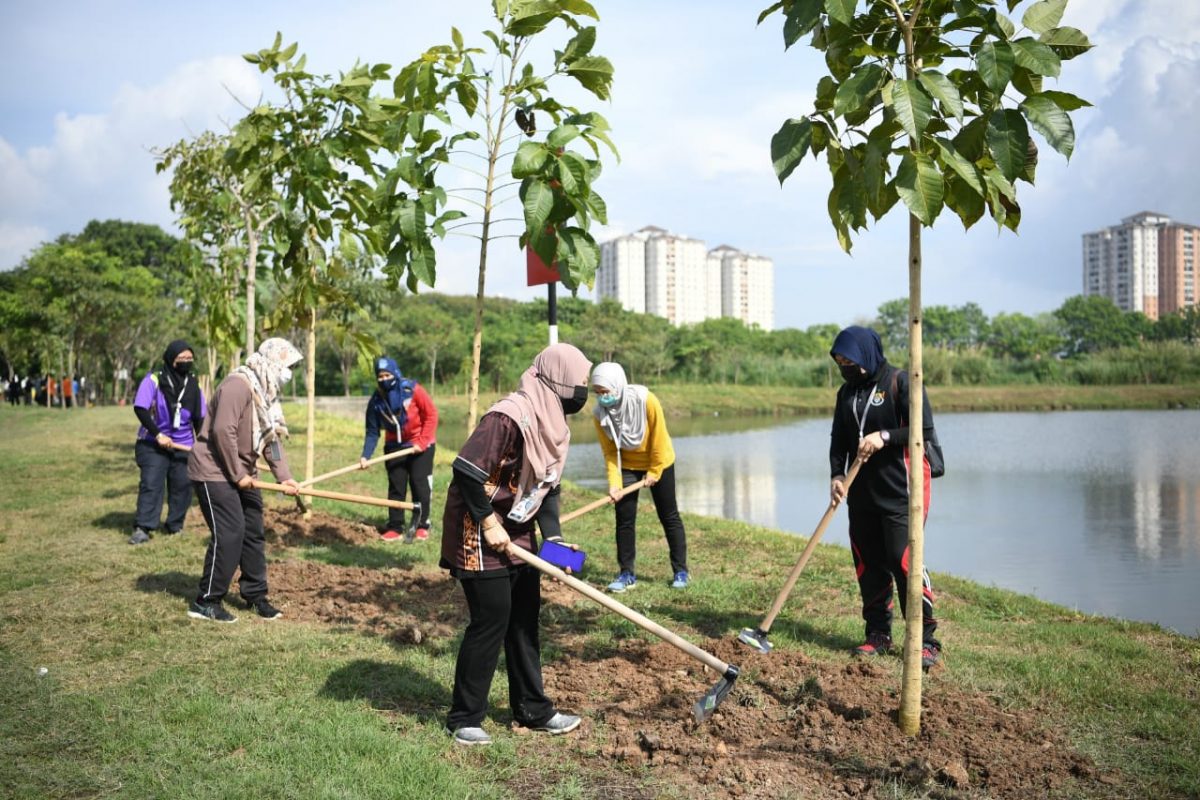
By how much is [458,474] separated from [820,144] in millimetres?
2227

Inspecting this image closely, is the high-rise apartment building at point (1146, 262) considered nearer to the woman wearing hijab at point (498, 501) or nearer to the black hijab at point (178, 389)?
the black hijab at point (178, 389)

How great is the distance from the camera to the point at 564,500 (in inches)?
515

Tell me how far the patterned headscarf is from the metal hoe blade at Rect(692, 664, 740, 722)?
11.8 ft

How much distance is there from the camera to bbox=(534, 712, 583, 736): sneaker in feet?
14.5

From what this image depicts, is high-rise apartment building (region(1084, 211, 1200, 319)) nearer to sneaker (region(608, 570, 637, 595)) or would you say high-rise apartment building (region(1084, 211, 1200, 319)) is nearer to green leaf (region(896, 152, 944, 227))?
sneaker (region(608, 570, 637, 595))

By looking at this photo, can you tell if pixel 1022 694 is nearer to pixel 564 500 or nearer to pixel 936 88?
pixel 936 88

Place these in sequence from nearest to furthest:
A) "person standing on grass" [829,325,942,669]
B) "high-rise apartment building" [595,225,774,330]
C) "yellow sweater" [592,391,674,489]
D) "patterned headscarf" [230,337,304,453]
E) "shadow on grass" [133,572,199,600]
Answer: "person standing on grass" [829,325,942,669] < "patterned headscarf" [230,337,304,453] < "shadow on grass" [133,572,199,600] < "yellow sweater" [592,391,674,489] < "high-rise apartment building" [595,225,774,330]

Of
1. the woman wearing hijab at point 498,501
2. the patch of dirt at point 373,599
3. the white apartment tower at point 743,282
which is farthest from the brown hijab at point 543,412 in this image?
the white apartment tower at point 743,282

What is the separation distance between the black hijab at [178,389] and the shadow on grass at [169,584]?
6.79ft

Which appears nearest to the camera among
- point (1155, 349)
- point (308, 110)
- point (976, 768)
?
point (976, 768)

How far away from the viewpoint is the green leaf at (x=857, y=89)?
3.70 meters

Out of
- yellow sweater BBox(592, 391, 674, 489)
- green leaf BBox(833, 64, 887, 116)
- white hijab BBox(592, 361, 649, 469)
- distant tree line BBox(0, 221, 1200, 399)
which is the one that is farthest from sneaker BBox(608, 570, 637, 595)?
distant tree line BBox(0, 221, 1200, 399)

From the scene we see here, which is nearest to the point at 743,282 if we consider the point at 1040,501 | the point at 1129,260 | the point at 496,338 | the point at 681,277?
the point at 681,277

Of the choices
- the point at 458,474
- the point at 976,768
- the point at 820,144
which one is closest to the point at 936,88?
the point at 820,144
